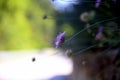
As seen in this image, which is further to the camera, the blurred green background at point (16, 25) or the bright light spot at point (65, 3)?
the blurred green background at point (16, 25)

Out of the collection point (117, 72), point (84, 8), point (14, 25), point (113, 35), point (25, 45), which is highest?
point (14, 25)

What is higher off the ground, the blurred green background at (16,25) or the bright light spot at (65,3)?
the blurred green background at (16,25)

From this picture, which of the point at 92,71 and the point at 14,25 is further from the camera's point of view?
the point at 14,25

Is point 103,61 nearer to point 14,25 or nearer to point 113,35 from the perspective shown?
point 113,35

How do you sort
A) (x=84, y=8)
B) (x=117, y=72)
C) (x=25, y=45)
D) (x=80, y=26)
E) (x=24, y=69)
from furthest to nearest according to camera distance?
1. (x=25, y=45)
2. (x=24, y=69)
3. (x=80, y=26)
4. (x=84, y=8)
5. (x=117, y=72)

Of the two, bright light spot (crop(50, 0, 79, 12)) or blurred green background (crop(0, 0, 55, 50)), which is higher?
blurred green background (crop(0, 0, 55, 50))

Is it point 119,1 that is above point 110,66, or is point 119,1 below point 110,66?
above

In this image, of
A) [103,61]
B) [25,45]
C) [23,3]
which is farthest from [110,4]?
[25,45]

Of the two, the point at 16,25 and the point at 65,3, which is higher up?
the point at 16,25

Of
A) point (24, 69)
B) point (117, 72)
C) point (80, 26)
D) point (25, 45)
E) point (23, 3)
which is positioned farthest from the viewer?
point (25, 45)

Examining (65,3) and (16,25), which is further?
(16,25)

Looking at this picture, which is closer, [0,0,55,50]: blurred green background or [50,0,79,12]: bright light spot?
[50,0,79,12]: bright light spot
